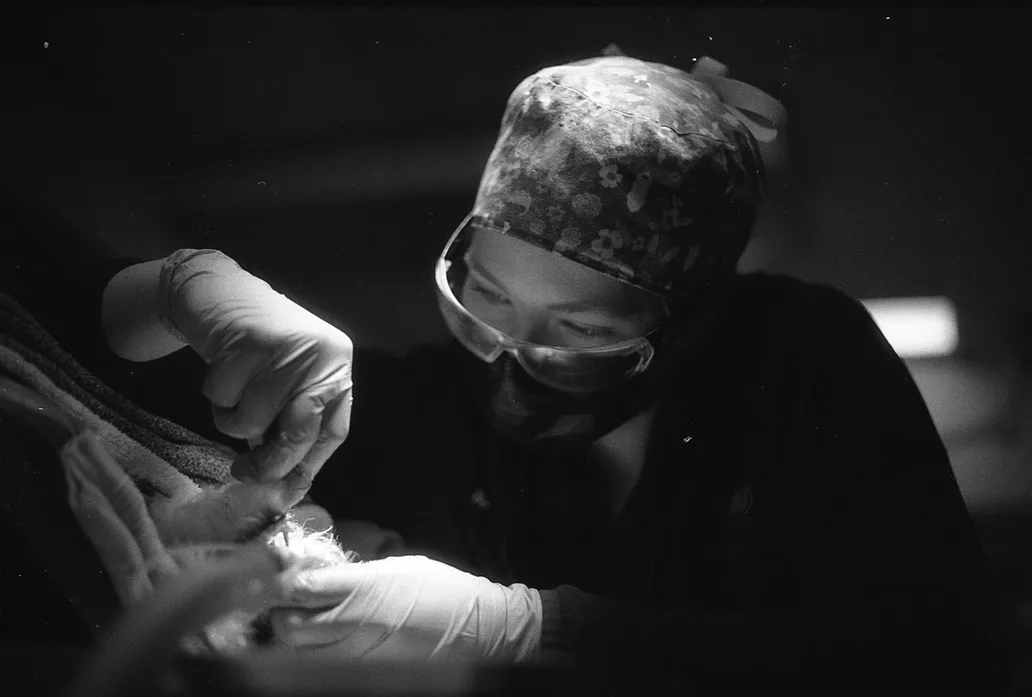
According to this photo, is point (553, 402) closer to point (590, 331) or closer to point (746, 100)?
point (590, 331)

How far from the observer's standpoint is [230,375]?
93 centimetres

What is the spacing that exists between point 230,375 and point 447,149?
0.36 m

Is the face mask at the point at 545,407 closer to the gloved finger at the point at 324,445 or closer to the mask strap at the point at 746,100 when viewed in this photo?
the gloved finger at the point at 324,445

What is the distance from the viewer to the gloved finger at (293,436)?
0.94m

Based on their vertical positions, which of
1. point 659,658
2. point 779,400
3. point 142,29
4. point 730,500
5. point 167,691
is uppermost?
point 142,29

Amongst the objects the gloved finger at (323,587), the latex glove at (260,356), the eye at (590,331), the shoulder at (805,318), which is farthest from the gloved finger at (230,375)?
the shoulder at (805,318)

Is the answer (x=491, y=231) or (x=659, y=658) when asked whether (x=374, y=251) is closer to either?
(x=491, y=231)

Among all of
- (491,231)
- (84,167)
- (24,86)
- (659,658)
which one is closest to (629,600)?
(659,658)

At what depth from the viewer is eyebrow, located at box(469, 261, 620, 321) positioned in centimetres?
94

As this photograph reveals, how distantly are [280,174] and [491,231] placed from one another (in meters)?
0.25

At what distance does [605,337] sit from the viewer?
955mm

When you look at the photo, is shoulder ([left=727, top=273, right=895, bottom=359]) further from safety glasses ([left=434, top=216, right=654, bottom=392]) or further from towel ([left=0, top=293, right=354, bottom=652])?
towel ([left=0, top=293, right=354, bottom=652])

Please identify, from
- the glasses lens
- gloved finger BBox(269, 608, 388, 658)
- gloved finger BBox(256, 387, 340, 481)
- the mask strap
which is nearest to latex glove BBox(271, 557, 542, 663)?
gloved finger BBox(269, 608, 388, 658)

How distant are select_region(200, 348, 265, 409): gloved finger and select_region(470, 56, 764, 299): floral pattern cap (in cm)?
30
